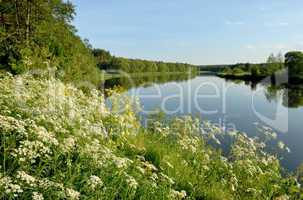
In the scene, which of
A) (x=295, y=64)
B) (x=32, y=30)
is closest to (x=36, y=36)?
(x=32, y=30)

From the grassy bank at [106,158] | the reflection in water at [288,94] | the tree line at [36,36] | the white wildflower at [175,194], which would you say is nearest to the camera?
the grassy bank at [106,158]

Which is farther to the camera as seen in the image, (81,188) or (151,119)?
(151,119)

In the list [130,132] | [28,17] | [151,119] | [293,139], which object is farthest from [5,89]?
[28,17]

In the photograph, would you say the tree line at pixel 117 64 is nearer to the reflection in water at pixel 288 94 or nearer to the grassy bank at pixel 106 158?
the reflection in water at pixel 288 94

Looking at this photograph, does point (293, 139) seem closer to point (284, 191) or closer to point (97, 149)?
point (284, 191)

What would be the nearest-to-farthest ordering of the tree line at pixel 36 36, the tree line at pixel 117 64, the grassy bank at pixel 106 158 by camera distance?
the grassy bank at pixel 106 158 → the tree line at pixel 36 36 → the tree line at pixel 117 64

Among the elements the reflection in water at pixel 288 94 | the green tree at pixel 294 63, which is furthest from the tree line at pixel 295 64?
the reflection in water at pixel 288 94

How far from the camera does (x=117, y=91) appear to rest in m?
7.91

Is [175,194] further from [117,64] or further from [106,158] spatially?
[117,64]

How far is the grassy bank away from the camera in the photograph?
3.14m

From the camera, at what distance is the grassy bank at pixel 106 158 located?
3143 millimetres

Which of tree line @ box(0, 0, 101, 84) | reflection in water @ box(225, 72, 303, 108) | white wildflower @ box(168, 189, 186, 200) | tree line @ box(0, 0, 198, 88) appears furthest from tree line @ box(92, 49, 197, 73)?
white wildflower @ box(168, 189, 186, 200)

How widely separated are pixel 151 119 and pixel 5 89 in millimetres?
3823

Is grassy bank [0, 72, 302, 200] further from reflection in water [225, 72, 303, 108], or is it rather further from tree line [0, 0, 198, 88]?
reflection in water [225, 72, 303, 108]
